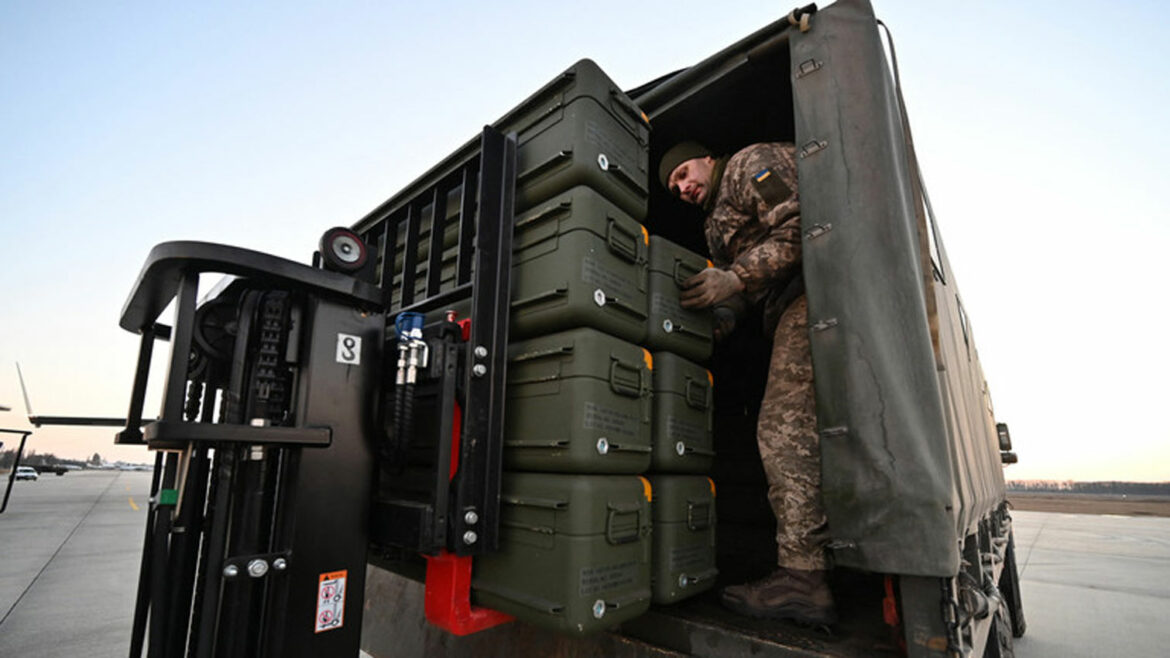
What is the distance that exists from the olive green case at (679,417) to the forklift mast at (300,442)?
0.63 meters

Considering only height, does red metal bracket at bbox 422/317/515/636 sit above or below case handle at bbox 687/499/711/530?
below

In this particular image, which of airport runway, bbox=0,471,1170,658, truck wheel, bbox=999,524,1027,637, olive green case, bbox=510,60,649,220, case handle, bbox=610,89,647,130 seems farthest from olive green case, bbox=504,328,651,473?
truck wheel, bbox=999,524,1027,637

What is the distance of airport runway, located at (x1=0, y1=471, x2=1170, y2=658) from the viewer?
4121 mm

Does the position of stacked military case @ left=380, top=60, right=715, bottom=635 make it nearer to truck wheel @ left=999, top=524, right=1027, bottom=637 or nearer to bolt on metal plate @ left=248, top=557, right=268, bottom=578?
bolt on metal plate @ left=248, top=557, right=268, bottom=578

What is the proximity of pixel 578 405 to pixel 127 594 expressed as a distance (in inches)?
238

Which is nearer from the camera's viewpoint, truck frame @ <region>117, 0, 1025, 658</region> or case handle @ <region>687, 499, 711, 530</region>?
truck frame @ <region>117, 0, 1025, 658</region>

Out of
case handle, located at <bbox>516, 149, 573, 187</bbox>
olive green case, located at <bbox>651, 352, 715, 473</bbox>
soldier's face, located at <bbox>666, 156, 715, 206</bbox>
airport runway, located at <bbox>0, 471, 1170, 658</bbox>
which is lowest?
airport runway, located at <bbox>0, 471, 1170, 658</bbox>

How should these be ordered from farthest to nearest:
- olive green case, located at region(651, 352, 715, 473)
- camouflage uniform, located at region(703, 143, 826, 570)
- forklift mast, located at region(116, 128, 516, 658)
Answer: olive green case, located at region(651, 352, 715, 473) → camouflage uniform, located at region(703, 143, 826, 570) → forklift mast, located at region(116, 128, 516, 658)

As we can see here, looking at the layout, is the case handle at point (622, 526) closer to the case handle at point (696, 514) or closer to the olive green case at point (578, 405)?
the olive green case at point (578, 405)

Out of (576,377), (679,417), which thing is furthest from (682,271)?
(576,377)

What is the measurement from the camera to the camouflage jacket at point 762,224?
2186 mm

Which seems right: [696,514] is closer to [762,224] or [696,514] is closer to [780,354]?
[780,354]

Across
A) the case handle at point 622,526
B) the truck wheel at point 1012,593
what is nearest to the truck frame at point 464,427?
the case handle at point 622,526

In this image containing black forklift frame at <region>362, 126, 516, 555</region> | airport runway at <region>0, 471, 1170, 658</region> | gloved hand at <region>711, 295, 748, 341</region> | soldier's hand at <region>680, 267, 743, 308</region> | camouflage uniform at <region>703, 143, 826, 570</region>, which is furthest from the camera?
airport runway at <region>0, 471, 1170, 658</region>
